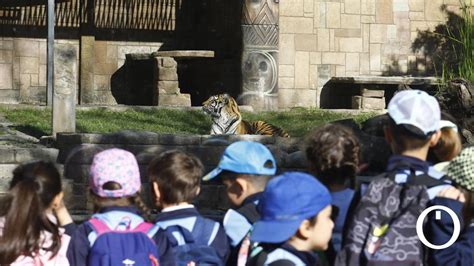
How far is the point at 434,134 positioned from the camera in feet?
16.3

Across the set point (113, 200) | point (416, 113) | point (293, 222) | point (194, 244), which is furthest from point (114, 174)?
point (416, 113)

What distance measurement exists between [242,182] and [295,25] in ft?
49.3

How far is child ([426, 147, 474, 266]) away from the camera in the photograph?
15.5 ft

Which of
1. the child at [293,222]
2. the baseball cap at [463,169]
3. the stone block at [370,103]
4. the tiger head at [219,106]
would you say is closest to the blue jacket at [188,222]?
the child at [293,222]

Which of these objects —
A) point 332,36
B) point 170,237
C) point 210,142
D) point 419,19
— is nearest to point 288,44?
point 332,36

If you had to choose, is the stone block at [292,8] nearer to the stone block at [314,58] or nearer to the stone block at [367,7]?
the stone block at [314,58]

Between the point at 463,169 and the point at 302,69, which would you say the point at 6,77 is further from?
the point at 463,169

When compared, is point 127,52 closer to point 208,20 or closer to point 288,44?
point 208,20

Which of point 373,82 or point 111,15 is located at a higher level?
point 111,15

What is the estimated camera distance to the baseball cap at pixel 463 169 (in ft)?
16.5

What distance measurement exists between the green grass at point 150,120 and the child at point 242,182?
357 inches

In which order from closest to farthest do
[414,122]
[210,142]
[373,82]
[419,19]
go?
1. [414,122]
2. [210,142]
3. [373,82]
4. [419,19]

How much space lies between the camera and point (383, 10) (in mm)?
20656

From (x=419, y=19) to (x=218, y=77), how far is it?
13.3 ft
